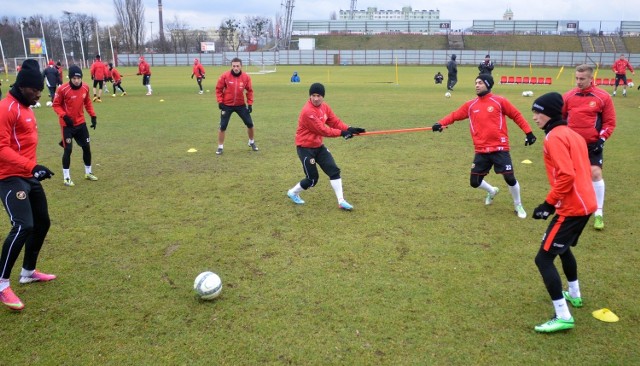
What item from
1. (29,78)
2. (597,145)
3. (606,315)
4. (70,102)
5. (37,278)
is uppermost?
(29,78)

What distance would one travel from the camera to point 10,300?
15.4 ft

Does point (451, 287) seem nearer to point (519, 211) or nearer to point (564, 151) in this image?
point (564, 151)

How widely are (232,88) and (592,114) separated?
8.40m

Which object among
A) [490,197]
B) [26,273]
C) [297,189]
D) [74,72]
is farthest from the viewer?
[74,72]

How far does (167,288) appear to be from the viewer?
5148 millimetres

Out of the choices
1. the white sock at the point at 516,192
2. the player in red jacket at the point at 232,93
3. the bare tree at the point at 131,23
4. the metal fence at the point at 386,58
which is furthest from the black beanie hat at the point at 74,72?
the bare tree at the point at 131,23

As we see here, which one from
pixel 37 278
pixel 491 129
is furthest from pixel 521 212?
pixel 37 278

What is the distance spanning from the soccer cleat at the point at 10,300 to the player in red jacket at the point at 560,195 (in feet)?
17.0

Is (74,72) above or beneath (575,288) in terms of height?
above

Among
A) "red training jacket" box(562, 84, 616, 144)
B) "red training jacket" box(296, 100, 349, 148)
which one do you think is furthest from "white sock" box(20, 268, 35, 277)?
"red training jacket" box(562, 84, 616, 144)

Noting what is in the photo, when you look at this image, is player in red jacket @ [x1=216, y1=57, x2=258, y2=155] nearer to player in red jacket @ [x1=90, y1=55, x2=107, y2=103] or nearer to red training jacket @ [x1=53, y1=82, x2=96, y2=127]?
red training jacket @ [x1=53, y1=82, x2=96, y2=127]

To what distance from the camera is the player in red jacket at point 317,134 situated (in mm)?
7473

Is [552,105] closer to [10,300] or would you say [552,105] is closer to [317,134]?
[317,134]

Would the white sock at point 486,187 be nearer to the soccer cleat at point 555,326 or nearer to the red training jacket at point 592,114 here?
the red training jacket at point 592,114
